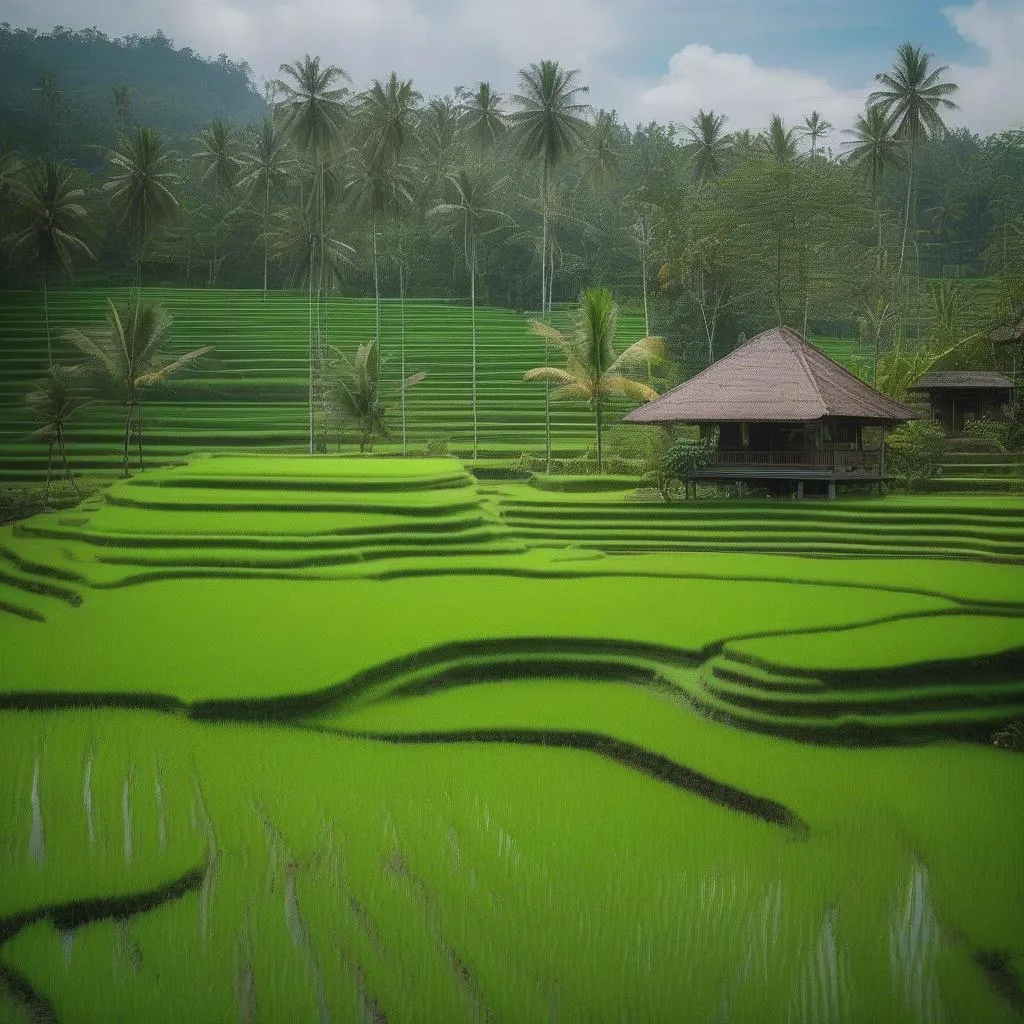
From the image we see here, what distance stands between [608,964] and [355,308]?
1172 inches

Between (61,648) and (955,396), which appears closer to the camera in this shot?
(61,648)

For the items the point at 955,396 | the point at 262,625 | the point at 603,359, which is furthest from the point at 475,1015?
the point at 955,396

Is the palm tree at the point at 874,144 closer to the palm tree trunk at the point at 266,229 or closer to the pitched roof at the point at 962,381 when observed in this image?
the pitched roof at the point at 962,381

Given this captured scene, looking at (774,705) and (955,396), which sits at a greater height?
(955,396)

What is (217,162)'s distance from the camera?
31406 mm

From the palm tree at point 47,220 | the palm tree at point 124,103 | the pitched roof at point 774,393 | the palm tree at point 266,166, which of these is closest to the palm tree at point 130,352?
the palm tree at point 47,220

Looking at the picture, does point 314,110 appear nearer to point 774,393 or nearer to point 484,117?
point 484,117

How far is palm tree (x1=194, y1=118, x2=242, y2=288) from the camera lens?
3116cm

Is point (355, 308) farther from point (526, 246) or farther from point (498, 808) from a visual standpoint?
point (498, 808)

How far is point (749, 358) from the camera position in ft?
54.2

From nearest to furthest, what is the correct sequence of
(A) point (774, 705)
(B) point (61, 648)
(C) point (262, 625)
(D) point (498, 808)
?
(D) point (498, 808) → (A) point (774, 705) → (B) point (61, 648) → (C) point (262, 625)

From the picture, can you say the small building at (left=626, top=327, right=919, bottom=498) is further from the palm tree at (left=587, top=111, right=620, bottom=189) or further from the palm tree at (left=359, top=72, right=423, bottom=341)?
the palm tree at (left=587, top=111, right=620, bottom=189)

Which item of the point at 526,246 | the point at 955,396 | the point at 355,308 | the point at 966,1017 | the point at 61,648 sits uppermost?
the point at 526,246

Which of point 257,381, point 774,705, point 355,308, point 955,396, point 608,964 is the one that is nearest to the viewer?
point 608,964
